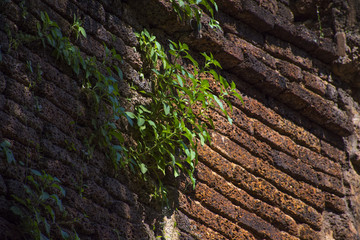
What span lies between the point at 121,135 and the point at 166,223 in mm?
583

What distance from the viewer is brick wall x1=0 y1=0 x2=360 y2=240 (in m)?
2.73

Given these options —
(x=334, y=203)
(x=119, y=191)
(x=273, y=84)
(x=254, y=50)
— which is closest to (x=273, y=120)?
(x=273, y=84)

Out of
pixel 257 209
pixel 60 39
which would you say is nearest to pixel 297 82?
pixel 257 209

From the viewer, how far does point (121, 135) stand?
3.11 meters

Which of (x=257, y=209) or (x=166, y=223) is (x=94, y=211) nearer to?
(x=166, y=223)

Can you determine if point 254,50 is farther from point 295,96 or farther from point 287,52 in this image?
point 295,96

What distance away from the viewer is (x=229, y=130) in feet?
12.4

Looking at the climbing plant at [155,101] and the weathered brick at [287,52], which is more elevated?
the weathered brick at [287,52]

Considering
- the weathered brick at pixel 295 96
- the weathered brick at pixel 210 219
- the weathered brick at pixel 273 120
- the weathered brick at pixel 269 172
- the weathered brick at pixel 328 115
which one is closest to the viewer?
the weathered brick at pixel 210 219

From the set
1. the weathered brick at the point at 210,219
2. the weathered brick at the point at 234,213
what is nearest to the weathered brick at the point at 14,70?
the weathered brick at the point at 210,219

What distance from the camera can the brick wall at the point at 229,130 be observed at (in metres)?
2.73

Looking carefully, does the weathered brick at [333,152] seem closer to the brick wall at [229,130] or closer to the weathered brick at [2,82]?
the brick wall at [229,130]

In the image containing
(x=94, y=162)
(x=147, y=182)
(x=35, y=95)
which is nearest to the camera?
(x=35, y=95)

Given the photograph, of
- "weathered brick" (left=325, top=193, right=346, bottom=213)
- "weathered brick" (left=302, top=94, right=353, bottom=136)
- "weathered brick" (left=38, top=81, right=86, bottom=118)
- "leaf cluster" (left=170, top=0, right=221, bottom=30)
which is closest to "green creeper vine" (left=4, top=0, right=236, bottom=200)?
"leaf cluster" (left=170, top=0, right=221, bottom=30)
